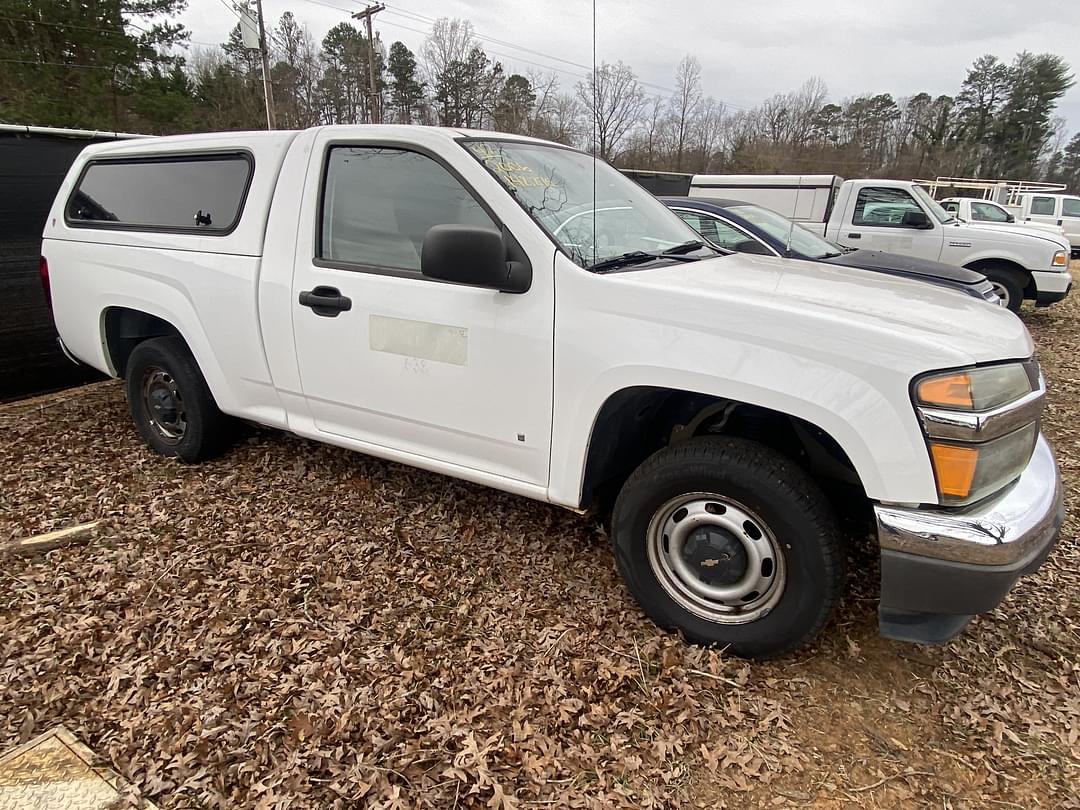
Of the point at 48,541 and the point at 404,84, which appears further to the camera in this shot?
the point at 404,84

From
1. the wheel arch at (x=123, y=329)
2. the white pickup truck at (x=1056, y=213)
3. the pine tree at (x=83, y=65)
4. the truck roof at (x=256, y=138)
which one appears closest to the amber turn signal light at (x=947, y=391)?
the truck roof at (x=256, y=138)

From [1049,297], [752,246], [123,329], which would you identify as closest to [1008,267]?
[1049,297]

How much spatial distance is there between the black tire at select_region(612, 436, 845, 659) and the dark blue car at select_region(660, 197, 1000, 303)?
14.3ft

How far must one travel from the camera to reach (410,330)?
9.18 feet

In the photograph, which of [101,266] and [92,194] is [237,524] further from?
[92,194]

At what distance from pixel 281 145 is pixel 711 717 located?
10.6 feet

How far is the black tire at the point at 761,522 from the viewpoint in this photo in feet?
7.20

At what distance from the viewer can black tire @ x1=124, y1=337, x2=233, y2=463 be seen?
3.84m

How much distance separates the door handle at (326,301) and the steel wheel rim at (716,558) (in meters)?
1.69

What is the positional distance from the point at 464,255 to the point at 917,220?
908 centimetres

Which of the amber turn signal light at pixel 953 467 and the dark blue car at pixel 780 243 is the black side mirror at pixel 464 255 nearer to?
the amber turn signal light at pixel 953 467

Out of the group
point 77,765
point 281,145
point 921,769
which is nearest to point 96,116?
point 281,145

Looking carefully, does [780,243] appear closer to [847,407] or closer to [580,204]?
[580,204]

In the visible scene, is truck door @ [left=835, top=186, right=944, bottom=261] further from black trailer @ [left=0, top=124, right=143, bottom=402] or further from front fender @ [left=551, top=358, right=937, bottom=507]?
black trailer @ [left=0, top=124, right=143, bottom=402]
